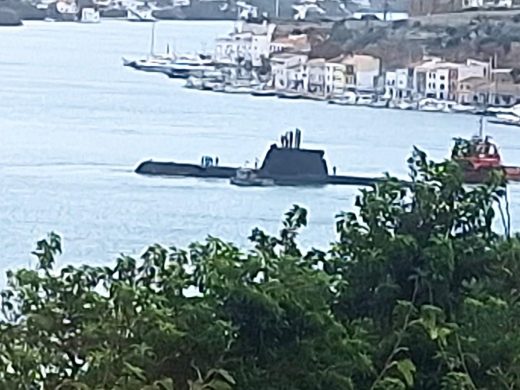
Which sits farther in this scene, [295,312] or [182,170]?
[182,170]

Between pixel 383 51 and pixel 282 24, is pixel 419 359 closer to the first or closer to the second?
pixel 383 51

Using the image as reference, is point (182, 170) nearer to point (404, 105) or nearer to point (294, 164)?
point (294, 164)

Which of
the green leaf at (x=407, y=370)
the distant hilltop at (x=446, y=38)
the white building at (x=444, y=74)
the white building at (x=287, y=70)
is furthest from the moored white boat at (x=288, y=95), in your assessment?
the green leaf at (x=407, y=370)

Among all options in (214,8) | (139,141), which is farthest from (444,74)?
(214,8)

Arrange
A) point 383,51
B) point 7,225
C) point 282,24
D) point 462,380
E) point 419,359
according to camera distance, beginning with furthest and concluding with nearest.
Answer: point 282,24, point 383,51, point 7,225, point 419,359, point 462,380

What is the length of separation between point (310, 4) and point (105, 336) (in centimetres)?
629

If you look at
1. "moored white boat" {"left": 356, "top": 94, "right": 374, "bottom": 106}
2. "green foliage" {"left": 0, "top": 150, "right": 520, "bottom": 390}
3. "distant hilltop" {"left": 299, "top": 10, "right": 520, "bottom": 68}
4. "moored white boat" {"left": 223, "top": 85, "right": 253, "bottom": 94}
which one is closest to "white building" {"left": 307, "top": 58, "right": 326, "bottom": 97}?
"moored white boat" {"left": 356, "top": 94, "right": 374, "bottom": 106}

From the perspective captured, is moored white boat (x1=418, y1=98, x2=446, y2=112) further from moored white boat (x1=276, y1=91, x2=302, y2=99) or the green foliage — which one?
the green foliage

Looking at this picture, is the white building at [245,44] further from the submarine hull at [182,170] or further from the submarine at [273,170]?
the submarine hull at [182,170]

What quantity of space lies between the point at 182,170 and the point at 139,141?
0.59m

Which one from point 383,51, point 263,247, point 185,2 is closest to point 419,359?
point 263,247

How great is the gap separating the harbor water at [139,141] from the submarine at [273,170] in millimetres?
52

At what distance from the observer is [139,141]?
288 inches

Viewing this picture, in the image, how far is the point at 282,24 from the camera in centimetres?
785
